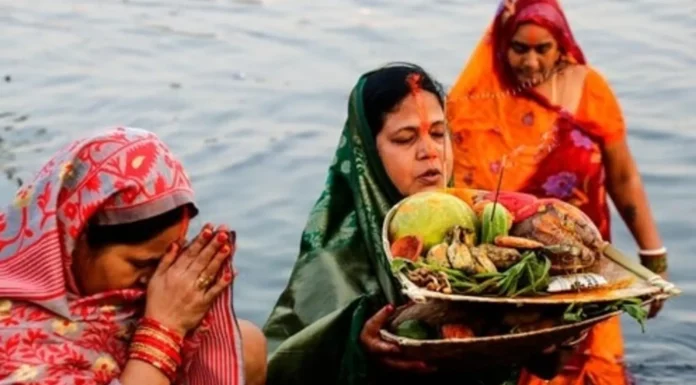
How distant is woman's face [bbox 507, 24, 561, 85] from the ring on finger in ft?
8.54

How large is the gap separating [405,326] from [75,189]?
86 cm

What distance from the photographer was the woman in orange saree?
569 cm

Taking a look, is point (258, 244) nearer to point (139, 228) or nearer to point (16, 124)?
point (16, 124)

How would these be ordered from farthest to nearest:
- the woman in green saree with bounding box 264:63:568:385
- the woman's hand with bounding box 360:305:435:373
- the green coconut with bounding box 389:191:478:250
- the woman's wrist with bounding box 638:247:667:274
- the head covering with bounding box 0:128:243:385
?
the woman's wrist with bounding box 638:247:667:274, the woman in green saree with bounding box 264:63:568:385, the woman's hand with bounding box 360:305:435:373, the green coconut with bounding box 389:191:478:250, the head covering with bounding box 0:128:243:385

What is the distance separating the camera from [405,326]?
3.63m

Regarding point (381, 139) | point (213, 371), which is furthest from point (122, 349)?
point (381, 139)

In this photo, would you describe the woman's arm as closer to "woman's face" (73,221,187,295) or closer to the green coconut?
the green coconut

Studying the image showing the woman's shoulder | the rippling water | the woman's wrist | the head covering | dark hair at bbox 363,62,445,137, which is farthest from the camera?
the rippling water

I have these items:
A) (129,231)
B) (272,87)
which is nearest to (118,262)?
(129,231)

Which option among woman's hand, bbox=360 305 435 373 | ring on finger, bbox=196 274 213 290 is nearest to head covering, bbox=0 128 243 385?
ring on finger, bbox=196 274 213 290

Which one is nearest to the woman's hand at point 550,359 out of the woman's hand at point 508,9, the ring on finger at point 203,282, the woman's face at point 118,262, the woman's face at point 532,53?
the ring on finger at point 203,282

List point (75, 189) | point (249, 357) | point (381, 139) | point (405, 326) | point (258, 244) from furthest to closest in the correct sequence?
point (258, 244) < point (381, 139) < point (249, 357) < point (405, 326) < point (75, 189)

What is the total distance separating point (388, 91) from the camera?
420 cm

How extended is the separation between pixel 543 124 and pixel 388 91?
1.67 m
